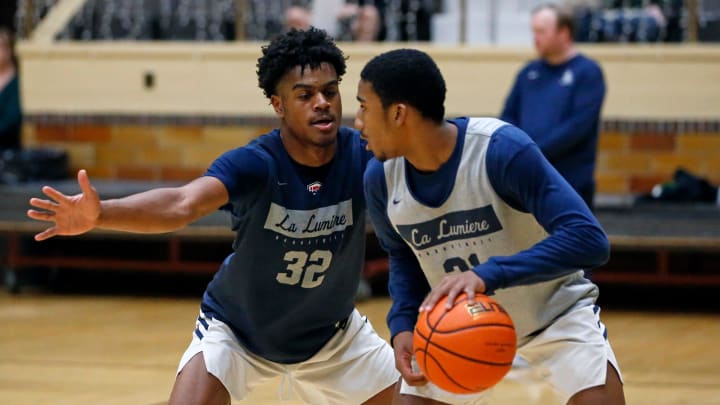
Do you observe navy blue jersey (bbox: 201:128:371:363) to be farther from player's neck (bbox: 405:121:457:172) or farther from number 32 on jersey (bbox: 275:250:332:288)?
player's neck (bbox: 405:121:457:172)

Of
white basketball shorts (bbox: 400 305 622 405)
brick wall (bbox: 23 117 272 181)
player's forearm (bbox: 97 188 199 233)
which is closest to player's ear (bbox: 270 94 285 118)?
player's forearm (bbox: 97 188 199 233)

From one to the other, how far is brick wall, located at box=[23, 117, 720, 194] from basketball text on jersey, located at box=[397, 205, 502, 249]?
607 centimetres

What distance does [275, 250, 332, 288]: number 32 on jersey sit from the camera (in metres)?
3.98

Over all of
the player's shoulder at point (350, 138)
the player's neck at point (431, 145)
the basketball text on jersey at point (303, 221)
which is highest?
the player's neck at point (431, 145)

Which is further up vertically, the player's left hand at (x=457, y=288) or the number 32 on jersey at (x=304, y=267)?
the player's left hand at (x=457, y=288)

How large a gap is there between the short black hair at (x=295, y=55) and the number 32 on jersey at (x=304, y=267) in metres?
0.57

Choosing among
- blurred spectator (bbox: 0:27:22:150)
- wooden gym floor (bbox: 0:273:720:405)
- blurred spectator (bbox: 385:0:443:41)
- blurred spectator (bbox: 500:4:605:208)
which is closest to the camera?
wooden gym floor (bbox: 0:273:720:405)

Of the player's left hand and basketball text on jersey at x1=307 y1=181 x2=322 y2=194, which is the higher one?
basketball text on jersey at x1=307 y1=181 x2=322 y2=194

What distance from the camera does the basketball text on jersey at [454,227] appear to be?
3553 millimetres

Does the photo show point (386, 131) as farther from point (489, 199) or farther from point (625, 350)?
point (625, 350)

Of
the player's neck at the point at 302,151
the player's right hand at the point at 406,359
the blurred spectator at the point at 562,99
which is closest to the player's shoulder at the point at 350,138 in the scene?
the player's neck at the point at 302,151

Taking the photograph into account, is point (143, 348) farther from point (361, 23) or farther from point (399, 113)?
point (399, 113)

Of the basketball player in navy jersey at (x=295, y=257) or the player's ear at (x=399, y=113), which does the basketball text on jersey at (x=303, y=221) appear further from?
the player's ear at (x=399, y=113)

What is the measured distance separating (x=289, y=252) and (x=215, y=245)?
604 centimetres
